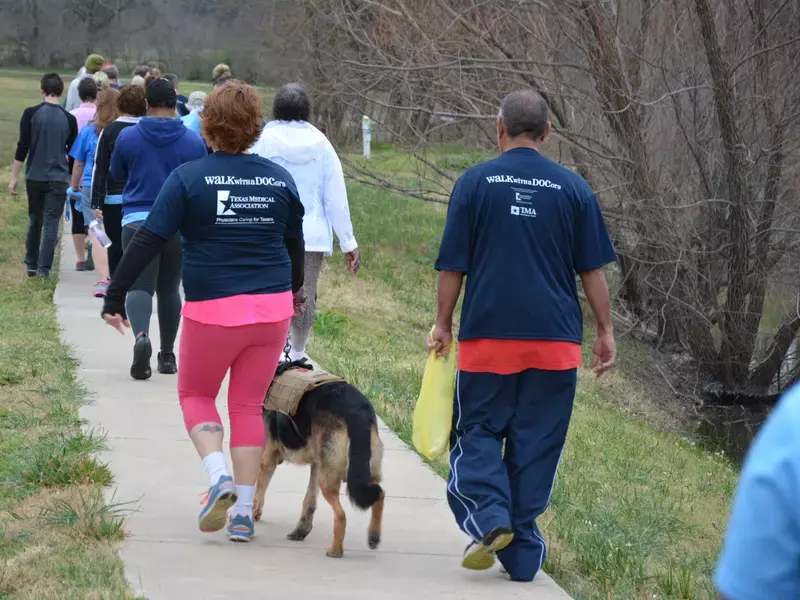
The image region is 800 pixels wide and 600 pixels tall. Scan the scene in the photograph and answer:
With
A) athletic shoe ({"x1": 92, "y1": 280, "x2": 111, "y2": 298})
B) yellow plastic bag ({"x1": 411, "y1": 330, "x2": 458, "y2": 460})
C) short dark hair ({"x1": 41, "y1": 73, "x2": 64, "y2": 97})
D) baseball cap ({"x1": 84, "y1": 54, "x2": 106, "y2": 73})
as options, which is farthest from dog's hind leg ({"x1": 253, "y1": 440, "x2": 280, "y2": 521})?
baseball cap ({"x1": 84, "y1": 54, "x2": 106, "y2": 73})

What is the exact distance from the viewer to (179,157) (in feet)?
27.6

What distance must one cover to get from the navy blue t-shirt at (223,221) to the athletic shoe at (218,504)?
787mm

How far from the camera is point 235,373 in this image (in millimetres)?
5406

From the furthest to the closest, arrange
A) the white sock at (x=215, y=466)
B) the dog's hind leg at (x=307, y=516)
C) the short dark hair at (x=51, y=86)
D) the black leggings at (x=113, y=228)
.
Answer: the short dark hair at (x=51, y=86)
the black leggings at (x=113, y=228)
the dog's hind leg at (x=307, y=516)
the white sock at (x=215, y=466)

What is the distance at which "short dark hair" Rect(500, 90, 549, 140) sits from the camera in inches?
206

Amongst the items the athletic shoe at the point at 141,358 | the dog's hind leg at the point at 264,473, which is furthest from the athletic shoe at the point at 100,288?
the dog's hind leg at the point at 264,473

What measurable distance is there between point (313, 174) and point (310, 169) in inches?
1.6

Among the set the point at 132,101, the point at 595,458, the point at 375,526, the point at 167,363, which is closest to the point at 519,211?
the point at 375,526

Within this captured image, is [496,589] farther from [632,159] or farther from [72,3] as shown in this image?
[72,3]

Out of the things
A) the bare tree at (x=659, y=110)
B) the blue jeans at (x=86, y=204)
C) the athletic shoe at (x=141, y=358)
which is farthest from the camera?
the bare tree at (x=659, y=110)

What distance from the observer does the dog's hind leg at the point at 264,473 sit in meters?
5.67

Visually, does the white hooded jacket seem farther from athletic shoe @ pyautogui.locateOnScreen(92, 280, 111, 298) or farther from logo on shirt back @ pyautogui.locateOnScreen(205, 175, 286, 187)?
athletic shoe @ pyautogui.locateOnScreen(92, 280, 111, 298)

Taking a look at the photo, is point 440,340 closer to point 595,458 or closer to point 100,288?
point 595,458

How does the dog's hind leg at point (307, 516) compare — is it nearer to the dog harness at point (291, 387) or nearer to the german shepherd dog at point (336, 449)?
the german shepherd dog at point (336, 449)
